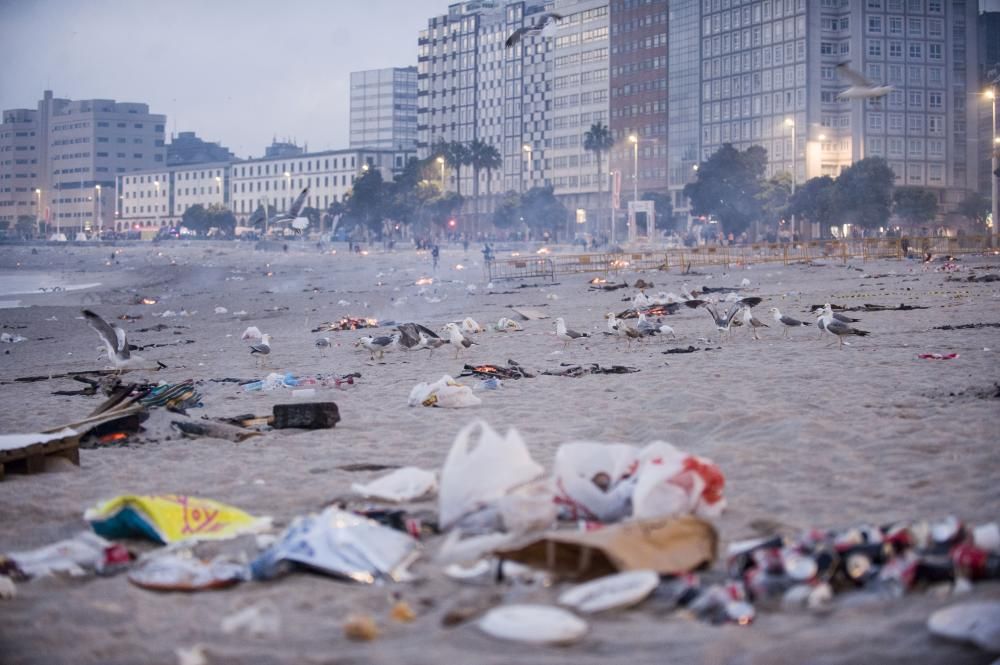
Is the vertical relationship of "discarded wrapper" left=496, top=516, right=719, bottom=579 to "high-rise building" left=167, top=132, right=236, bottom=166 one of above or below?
below

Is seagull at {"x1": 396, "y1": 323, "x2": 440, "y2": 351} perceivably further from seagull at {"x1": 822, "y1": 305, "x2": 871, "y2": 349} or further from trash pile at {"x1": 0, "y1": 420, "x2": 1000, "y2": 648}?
trash pile at {"x1": 0, "y1": 420, "x2": 1000, "y2": 648}

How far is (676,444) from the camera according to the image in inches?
291

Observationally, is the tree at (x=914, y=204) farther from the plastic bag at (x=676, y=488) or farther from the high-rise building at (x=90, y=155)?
the high-rise building at (x=90, y=155)

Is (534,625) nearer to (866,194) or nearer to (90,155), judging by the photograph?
(866,194)

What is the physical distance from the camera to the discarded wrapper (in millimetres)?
4191

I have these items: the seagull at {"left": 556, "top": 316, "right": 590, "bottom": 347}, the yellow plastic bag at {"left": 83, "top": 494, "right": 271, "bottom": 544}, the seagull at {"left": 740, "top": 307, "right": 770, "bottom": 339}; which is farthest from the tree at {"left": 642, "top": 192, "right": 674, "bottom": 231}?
the yellow plastic bag at {"left": 83, "top": 494, "right": 271, "bottom": 544}

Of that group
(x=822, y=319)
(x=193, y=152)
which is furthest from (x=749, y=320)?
(x=193, y=152)

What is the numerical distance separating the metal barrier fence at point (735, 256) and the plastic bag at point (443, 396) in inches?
999

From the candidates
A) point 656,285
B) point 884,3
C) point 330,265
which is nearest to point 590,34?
point 884,3

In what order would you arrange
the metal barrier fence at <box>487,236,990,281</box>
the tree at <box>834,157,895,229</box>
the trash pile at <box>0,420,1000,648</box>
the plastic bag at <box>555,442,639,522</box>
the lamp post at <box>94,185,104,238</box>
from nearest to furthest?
the trash pile at <box>0,420,1000,648</box>, the plastic bag at <box>555,442,639,522</box>, the metal barrier fence at <box>487,236,990,281</box>, the tree at <box>834,157,895,229</box>, the lamp post at <box>94,185,104,238</box>

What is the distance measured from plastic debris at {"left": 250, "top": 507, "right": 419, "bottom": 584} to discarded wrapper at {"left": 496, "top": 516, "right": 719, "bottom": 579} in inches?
21.1

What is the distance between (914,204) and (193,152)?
149m

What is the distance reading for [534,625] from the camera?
3.70 meters

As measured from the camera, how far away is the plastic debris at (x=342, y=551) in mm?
4547
